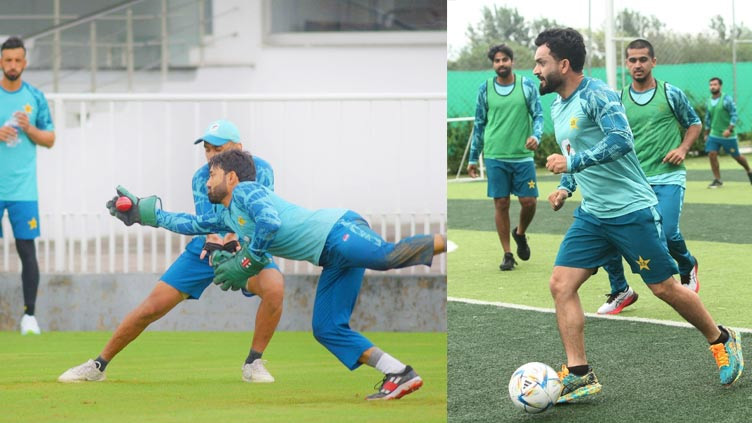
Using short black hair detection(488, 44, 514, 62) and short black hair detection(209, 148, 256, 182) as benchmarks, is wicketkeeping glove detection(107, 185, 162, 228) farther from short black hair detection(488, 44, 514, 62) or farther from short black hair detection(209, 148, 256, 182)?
short black hair detection(488, 44, 514, 62)

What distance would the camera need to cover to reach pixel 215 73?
11.3m

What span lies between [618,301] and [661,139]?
0.65 m

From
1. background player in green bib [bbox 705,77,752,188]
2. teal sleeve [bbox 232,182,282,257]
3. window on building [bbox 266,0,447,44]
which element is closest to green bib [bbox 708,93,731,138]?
background player in green bib [bbox 705,77,752,188]

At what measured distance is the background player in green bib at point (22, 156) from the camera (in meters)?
6.37

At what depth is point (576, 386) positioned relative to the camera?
4145 millimetres

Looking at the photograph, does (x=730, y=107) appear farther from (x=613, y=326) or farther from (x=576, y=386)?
(x=576, y=386)

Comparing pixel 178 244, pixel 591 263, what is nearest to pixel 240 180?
pixel 591 263

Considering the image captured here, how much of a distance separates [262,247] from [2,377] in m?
1.67

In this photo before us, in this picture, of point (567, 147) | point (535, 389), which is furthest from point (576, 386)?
point (567, 147)

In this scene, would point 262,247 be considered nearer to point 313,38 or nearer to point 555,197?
point 555,197

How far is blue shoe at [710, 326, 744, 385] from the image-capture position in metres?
4.21

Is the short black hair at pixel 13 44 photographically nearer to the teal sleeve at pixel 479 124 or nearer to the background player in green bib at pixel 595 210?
the teal sleeve at pixel 479 124

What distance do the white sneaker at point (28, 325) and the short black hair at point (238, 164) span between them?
2.40 metres

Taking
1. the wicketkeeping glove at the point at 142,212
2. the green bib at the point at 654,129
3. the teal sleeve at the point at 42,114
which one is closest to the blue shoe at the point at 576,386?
the green bib at the point at 654,129
